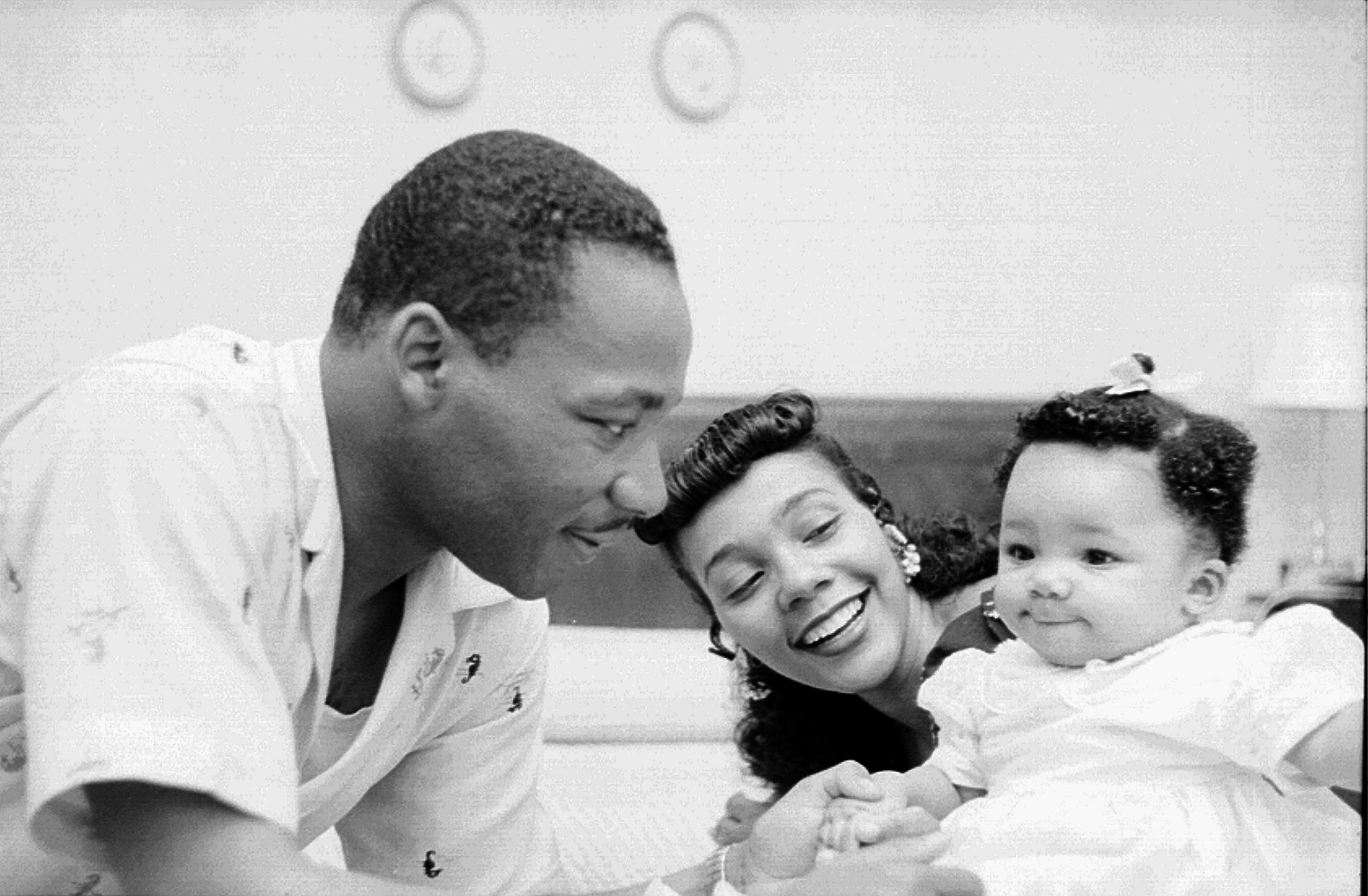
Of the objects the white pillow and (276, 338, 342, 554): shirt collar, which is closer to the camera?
(276, 338, 342, 554): shirt collar

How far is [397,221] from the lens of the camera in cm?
66

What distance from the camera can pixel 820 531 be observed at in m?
0.97

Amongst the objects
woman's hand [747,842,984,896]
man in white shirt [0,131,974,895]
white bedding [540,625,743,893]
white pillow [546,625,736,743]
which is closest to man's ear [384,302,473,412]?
man in white shirt [0,131,974,895]

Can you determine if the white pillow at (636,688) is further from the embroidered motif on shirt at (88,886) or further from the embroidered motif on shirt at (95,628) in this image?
the embroidered motif on shirt at (95,628)

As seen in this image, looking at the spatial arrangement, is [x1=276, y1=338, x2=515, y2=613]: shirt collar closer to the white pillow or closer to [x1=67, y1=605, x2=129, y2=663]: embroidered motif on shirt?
[x1=67, y1=605, x2=129, y2=663]: embroidered motif on shirt

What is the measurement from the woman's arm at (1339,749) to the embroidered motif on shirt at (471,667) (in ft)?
1.48

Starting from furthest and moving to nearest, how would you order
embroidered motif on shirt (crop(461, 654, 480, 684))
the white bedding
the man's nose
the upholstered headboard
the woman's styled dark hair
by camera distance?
the upholstered headboard, the white bedding, the woman's styled dark hair, embroidered motif on shirt (crop(461, 654, 480, 684)), the man's nose

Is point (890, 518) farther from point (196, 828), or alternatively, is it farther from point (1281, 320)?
point (1281, 320)

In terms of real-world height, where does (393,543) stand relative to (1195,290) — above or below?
above

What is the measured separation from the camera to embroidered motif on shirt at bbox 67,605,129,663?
0.55 metres

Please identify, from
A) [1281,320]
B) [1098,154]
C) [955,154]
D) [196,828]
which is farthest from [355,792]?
[1281,320]

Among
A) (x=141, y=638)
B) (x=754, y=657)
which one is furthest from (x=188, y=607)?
(x=754, y=657)

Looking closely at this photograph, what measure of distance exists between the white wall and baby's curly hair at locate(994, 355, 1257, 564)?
169mm

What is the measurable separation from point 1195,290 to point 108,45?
146 cm
